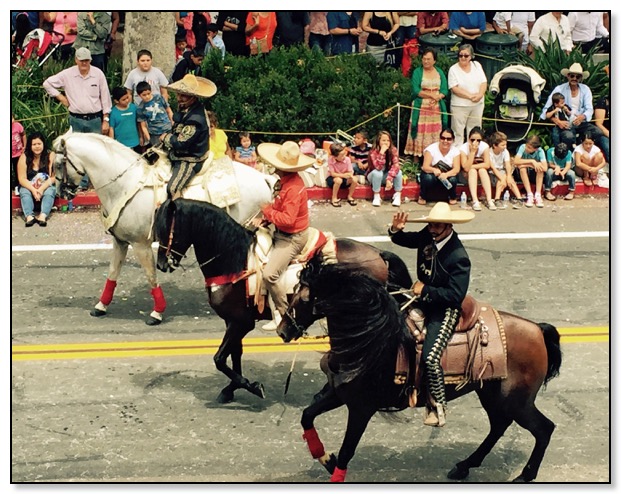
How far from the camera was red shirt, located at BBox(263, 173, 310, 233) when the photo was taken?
14414 mm

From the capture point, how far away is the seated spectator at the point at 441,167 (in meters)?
21.0

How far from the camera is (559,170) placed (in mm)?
21500

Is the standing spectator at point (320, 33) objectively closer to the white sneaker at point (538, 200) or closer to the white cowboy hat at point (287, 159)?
the white sneaker at point (538, 200)

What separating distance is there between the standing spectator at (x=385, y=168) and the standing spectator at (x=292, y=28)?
3235 mm

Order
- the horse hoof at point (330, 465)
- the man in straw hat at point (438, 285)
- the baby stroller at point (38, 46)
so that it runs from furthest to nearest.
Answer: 1. the baby stroller at point (38, 46)
2. the horse hoof at point (330, 465)
3. the man in straw hat at point (438, 285)

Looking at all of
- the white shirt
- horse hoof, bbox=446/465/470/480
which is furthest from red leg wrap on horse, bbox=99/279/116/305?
the white shirt

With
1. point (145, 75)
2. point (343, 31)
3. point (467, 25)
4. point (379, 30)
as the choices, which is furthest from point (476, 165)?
point (145, 75)

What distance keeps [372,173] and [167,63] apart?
13.2 ft

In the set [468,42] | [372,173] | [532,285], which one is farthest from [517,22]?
[532,285]

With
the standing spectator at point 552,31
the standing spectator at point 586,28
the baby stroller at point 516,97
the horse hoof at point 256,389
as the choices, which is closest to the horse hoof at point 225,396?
the horse hoof at point 256,389

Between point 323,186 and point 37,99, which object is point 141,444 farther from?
point 37,99

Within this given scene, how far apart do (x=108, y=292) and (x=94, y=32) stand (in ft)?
23.4

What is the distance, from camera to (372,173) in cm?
2094

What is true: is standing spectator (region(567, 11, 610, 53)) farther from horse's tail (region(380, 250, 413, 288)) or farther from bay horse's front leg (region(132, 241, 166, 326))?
horse's tail (region(380, 250, 413, 288))
